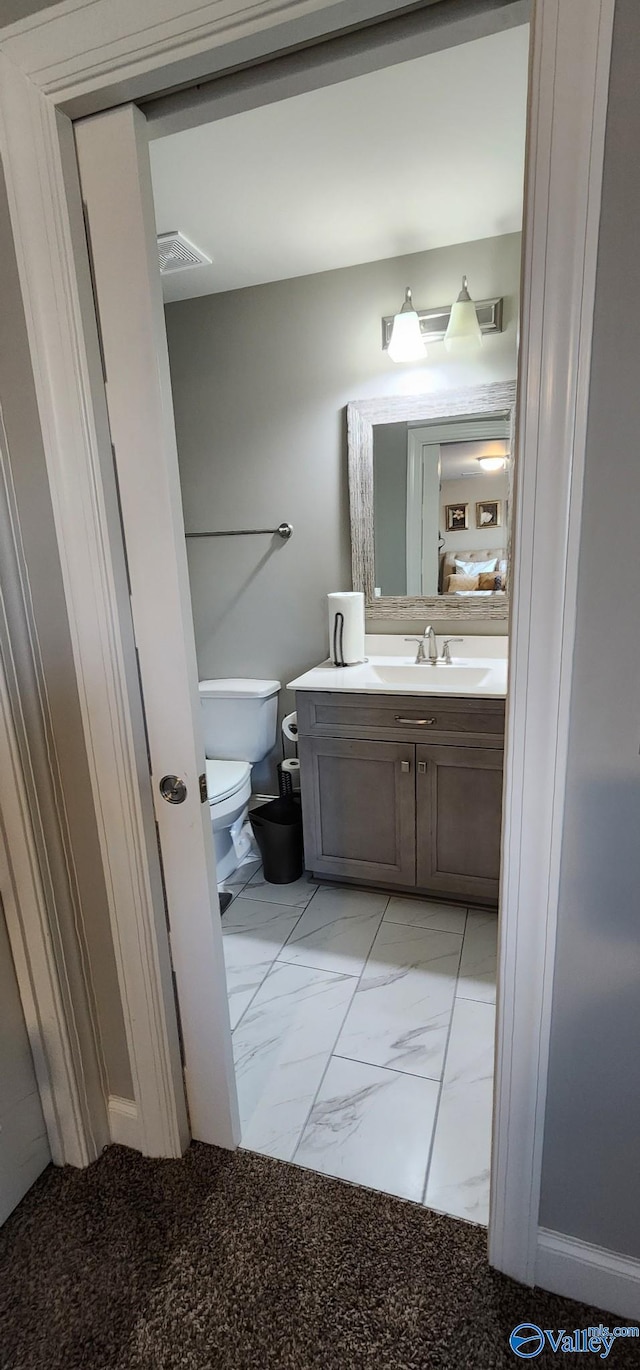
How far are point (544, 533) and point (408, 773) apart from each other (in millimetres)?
1302

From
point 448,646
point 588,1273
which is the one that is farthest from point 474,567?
point 588,1273

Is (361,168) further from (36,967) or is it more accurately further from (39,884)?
(36,967)

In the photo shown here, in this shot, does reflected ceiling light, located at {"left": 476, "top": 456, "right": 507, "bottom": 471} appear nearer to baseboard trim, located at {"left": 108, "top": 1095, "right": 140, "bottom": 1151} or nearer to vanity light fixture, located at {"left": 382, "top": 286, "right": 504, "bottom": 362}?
vanity light fixture, located at {"left": 382, "top": 286, "right": 504, "bottom": 362}

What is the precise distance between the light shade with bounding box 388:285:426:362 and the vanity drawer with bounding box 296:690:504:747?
123cm

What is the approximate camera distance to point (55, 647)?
107 cm

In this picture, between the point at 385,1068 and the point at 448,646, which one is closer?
the point at 385,1068

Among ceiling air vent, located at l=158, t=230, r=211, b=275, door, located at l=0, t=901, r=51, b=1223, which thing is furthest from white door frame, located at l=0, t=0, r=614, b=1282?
ceiling air vent, located at l=158, t=230, r=211, b=275

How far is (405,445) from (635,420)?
5.27 ft

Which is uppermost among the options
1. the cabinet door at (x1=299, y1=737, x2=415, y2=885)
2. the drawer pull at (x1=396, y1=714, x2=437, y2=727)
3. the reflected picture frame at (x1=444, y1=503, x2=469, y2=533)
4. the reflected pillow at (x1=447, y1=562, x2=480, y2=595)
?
the reflected picture frame at (x1=444, y1=503, x2=469, y2=533)

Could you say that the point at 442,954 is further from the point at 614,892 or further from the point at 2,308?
the point at 2,308

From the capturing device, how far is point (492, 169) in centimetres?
162

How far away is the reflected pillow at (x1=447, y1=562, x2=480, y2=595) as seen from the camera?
2.22 meters

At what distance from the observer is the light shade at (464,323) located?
1960 millimetres

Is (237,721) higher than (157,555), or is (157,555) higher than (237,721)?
(157,555)
